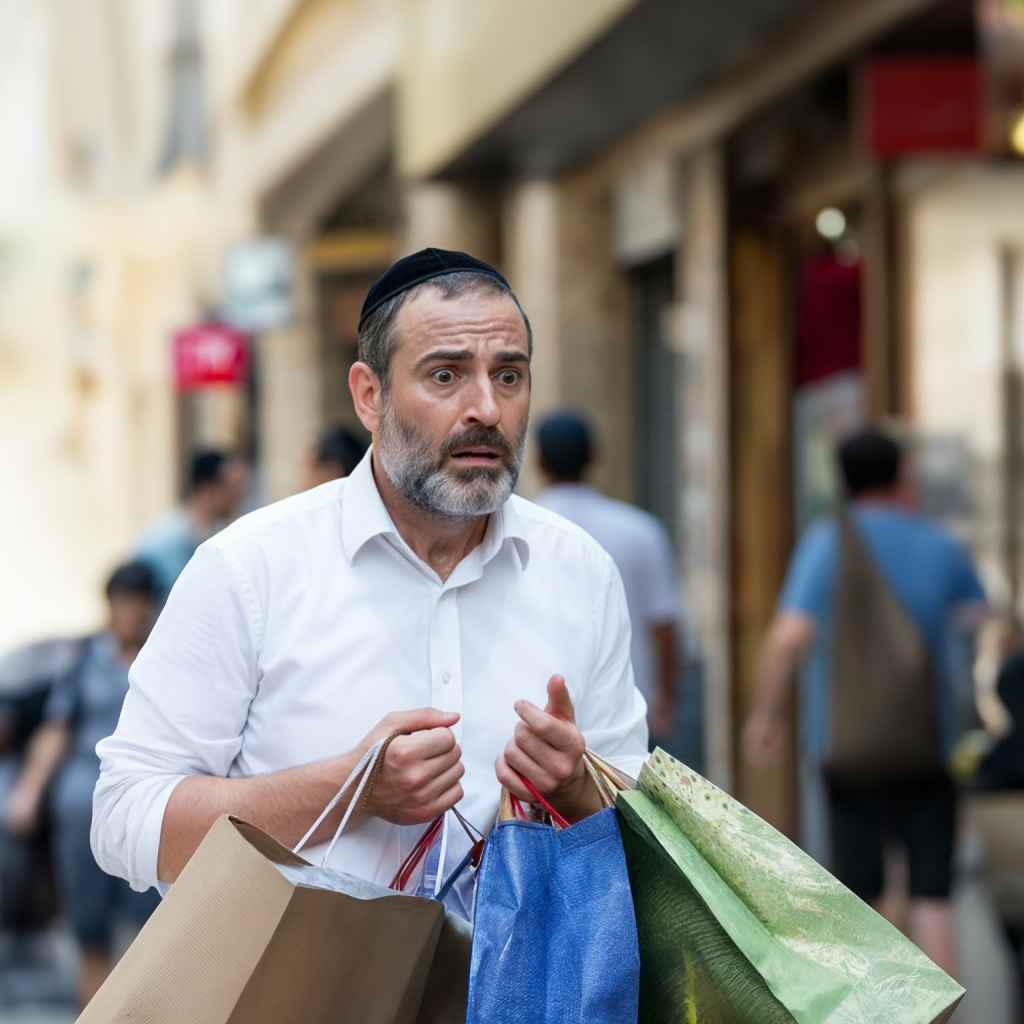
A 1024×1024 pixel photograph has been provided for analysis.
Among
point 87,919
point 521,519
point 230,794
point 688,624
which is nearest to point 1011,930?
point 87,919

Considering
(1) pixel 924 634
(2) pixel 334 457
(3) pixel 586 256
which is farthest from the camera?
(3) pixel 586 256

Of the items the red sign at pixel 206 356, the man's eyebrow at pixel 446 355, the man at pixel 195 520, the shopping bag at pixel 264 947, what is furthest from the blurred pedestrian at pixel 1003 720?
the red sign at pixel 206 356

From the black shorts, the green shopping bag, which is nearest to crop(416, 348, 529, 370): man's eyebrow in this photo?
the green shopping bag

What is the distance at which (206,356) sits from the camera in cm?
1333

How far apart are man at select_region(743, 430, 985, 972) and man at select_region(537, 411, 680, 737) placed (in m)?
0.73

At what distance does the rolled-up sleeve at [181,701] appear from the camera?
2.41 metres

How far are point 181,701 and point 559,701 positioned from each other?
49 centimetres

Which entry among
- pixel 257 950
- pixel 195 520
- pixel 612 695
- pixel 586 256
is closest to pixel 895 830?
pixel 612 695

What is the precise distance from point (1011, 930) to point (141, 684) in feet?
11.9

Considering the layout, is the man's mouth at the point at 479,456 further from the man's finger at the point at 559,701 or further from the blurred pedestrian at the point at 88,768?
the blurred pedestrian at the point at 88,768

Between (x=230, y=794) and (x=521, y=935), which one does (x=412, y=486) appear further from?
(x=521, y=935)

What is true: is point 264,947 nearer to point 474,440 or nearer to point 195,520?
point 474,440

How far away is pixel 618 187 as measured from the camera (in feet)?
35.4

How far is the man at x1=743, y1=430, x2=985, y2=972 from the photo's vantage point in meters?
5.58
